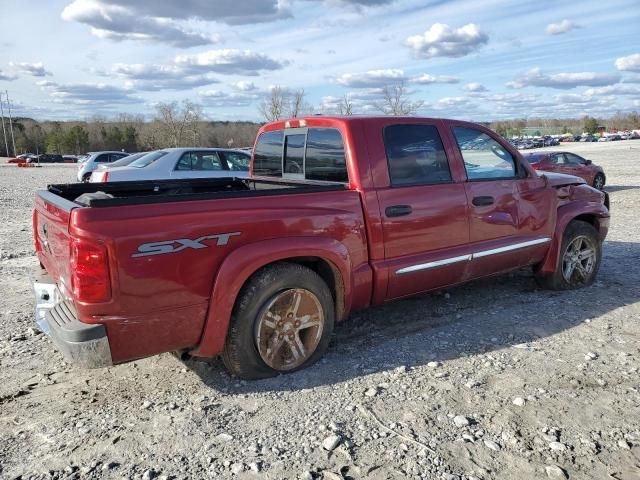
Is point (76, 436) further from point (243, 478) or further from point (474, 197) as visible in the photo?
point (474, 197)

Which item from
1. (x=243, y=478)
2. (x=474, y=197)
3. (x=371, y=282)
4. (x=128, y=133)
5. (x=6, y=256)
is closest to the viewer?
(x=243, y=478)

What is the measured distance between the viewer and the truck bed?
11.9 feet

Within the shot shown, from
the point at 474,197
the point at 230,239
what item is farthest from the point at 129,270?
the point at 474,197

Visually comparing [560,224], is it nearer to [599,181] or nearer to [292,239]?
[292,239]

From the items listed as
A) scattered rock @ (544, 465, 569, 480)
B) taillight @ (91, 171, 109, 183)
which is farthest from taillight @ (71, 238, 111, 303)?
taillight @ (91, 171, 109, 183)

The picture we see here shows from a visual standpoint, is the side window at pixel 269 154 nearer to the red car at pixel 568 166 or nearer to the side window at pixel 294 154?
the side window at pixel 294 154

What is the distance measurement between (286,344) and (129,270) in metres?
1.30

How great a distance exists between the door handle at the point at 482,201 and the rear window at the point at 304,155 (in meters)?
1.32

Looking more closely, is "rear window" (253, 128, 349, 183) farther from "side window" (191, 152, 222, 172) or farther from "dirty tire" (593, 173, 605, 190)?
"dirty tire" (593, 173, 605, 190)

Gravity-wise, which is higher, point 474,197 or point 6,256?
point 474,197

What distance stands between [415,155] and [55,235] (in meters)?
2.81

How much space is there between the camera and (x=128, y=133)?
95125mm

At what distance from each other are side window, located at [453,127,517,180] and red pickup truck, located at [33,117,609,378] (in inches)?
0.6

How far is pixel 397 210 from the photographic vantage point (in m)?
4.22
